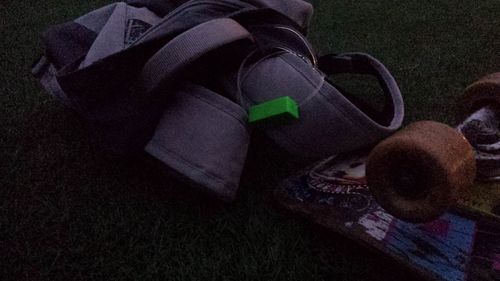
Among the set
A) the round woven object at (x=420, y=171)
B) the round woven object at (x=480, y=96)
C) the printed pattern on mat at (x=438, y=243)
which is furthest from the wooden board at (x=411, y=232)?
the round woven object at (x=480, y=96)

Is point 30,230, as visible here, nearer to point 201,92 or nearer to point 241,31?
point 201,92

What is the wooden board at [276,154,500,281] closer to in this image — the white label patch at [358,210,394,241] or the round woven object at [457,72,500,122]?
the white label patch at [358,210,394,241]

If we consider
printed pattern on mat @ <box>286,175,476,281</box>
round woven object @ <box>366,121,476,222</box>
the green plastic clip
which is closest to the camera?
round woven object @ <box>366,121,476,222</box>

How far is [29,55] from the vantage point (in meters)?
1.50

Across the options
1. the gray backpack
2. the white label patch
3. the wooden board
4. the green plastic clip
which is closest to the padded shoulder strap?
the gray backpack

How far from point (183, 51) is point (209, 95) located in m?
0.10

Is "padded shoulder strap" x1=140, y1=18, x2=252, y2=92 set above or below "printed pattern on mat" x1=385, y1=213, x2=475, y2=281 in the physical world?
above

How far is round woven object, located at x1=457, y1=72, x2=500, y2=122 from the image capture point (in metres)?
0.88

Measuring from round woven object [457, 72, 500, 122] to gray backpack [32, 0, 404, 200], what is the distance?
12 centimetres

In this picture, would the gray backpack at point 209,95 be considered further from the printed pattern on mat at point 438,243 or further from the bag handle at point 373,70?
the printed pattern on mat at point 438,243

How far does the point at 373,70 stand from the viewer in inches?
41.6

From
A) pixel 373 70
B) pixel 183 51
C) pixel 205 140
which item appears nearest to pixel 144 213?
pixel 205 140

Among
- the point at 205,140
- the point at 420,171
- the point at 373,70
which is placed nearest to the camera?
the point at 420,171

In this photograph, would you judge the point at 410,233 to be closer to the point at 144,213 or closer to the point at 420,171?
the point at 420,171
